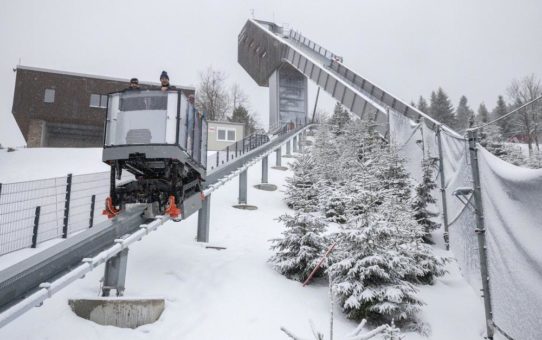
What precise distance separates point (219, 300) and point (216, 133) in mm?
30118

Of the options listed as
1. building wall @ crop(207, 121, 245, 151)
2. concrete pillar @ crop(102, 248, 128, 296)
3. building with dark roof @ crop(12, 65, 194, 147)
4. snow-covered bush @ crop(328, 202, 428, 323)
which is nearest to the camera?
concrete pillar @ crop(102, 248, 128, 296)

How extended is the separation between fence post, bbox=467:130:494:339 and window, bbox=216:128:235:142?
31212 mm

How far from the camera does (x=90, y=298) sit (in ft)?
17.8

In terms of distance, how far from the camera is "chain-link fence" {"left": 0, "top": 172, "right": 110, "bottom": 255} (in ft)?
29.1

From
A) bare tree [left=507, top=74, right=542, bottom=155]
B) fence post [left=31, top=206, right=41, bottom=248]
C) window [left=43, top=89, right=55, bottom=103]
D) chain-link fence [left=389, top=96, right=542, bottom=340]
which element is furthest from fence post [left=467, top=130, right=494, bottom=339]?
bare tree [left=507, top=74, right=542, bottom=155]

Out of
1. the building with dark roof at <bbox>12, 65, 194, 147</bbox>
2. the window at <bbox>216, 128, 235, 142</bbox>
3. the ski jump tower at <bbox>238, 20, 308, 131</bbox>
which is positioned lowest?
the window at <bbox>216, 128, 235, 142</bbox>

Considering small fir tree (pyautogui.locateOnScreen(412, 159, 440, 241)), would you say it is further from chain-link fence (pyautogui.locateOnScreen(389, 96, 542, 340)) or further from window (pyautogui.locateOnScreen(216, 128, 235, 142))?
window (pyautogui.locateOnScreen(216, 128, 235, 142))

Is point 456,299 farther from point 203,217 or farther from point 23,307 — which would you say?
point 23,307

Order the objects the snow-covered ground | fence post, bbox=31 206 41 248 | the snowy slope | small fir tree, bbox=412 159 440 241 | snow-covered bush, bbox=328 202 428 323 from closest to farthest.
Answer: the snow-covered ground, snow-covered bush, bbox=328 202 428 323, fence post, bbox=31 206 41 248, small fir tree, bbox=412 159 440 241, the snowy slope

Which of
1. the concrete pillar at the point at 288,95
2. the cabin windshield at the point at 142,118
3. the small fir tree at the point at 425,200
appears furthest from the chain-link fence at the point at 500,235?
the concrete pillar at the point at 288,95

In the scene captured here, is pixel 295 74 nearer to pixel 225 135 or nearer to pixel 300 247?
pixel 225 135

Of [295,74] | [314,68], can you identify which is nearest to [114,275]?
[314,68]

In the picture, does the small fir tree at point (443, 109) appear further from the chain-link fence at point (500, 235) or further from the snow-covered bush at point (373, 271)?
the chain-link fence at point (500, 235)

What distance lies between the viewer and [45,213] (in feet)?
30.7
